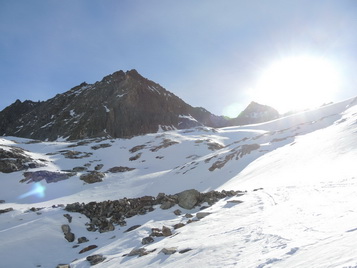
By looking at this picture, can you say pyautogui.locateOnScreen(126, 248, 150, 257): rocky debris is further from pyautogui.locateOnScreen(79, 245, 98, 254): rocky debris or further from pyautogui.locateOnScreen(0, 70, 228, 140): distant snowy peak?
pyautogui.locateOnScreen(0, 70, 228, 140): distant snowy peak

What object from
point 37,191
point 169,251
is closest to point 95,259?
point 169,251

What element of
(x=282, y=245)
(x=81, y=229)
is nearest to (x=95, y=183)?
(x=81, y=229)

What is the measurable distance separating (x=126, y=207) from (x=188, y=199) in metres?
4.87

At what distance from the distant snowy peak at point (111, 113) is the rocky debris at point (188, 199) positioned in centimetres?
10109

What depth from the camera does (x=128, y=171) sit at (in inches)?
1841

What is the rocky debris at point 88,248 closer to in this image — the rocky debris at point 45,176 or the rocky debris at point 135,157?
the rocky debris at point 45,176

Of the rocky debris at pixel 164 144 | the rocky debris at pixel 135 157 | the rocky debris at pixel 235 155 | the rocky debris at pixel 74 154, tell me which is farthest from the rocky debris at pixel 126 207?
the rocky debris at pixel 164 144

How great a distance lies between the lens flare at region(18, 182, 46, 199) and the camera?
110ft

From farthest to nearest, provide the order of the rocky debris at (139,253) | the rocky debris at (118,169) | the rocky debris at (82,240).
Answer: the rocky debris at (118,169) → the rocky debris at (82,240) → the rocky debris at (139,253)

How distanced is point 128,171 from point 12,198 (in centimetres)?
1881

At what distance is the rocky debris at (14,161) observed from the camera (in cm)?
4125

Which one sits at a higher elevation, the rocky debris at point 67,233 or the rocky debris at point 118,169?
the rocky debris at point 118,169

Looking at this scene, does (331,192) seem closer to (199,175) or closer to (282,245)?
(282,245)

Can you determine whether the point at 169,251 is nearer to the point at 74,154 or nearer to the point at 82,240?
the point at 82,240
